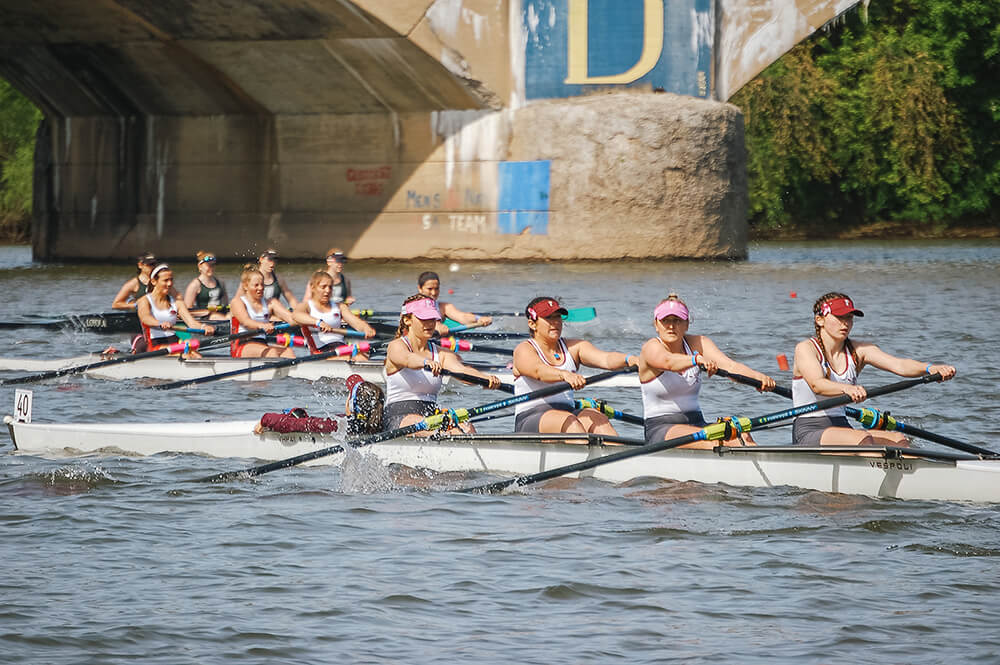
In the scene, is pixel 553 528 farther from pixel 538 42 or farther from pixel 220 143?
pixel 220 143

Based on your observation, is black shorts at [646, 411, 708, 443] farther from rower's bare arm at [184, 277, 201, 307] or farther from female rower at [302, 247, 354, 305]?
rower's bare arm at [184, 277, 201, 307]

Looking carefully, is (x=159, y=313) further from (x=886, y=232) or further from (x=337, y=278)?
(x=886, y=232)

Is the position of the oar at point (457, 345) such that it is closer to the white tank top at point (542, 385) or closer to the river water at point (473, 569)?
the river water at point (473, 569)

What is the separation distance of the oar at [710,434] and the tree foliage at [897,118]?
117ft

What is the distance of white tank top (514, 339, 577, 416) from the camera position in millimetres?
10117

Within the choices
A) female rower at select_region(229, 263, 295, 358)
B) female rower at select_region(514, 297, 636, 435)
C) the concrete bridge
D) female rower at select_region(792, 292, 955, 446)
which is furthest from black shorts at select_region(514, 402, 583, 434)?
the concrete bridge

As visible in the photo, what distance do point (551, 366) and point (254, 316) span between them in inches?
303

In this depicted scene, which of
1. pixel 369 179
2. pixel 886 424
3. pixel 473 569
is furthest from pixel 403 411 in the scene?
pixel 369 179

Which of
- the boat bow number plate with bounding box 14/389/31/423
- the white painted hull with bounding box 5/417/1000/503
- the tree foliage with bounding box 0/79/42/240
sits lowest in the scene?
the white painted hull with bounding box 5/417/1000/503

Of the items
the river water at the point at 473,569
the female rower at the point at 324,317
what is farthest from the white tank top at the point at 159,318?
the river water at the point at 473,569

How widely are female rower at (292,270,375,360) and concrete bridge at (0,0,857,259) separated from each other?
11.5 m

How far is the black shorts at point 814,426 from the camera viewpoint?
9.47 meters

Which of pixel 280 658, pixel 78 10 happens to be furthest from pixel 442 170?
pixel 280 658

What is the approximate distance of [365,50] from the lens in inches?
1109
